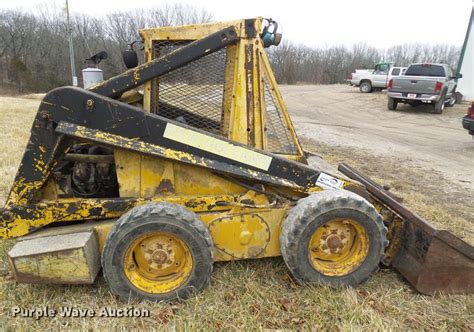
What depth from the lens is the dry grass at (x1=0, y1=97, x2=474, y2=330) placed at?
8.86 feet

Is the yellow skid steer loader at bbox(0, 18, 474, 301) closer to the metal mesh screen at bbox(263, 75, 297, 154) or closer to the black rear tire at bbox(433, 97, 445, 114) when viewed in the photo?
the metal mesh screen at bbox(263, 75, 297, 154)

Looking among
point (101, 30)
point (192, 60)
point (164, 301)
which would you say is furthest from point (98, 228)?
point (101, 30)

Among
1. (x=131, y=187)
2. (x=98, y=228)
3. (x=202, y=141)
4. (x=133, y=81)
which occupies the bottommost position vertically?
(x=98, y=228)

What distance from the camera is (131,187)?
123 inches

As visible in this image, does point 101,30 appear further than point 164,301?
Yes

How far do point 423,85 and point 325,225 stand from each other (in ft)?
49.6

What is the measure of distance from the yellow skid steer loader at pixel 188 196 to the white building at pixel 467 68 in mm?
22129

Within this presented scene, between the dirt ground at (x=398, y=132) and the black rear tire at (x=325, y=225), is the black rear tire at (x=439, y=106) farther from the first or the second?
the black rear tire at (x=325, y=225)

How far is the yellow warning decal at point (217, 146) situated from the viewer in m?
2.93

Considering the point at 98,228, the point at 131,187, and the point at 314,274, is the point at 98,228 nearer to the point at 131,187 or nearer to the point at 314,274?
the point at 131,187

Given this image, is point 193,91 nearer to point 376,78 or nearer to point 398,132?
point 398,132

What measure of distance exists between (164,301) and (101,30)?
4576cm

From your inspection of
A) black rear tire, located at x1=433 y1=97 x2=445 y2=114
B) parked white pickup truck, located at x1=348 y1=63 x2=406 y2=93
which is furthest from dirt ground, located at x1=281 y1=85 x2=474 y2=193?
parked white pickup truck, located at x1=348 y1=63 x2=406 y2=93

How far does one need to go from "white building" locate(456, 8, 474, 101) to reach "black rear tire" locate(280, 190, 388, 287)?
2248 cm
